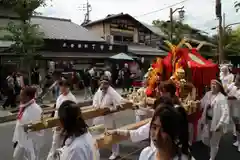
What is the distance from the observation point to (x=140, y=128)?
4062 millimetres

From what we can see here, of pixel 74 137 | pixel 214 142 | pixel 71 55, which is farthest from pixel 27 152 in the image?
pixel 71 55

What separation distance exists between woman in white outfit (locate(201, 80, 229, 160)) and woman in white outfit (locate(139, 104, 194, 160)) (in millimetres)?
4011

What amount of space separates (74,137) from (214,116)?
407cm

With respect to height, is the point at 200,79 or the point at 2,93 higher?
the point at 200,79

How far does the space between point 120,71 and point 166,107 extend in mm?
20663

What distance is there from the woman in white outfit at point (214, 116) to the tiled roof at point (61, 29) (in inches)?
637

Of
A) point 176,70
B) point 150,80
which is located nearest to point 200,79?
point 176,70

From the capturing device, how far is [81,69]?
22.9m

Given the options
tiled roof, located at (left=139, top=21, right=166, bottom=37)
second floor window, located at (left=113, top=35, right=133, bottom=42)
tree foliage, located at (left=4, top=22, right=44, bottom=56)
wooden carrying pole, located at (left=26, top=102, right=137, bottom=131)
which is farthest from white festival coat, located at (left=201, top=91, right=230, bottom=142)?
tiled roof, located at (left=139, top=21, right=166, bottom=37)

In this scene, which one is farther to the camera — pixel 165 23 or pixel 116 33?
pixel 165 23

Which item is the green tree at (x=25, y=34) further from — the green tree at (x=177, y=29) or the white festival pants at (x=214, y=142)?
the green tree at (x=177, y=29)


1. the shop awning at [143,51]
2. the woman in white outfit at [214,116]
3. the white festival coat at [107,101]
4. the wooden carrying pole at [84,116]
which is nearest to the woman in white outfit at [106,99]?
the white festival coat at [107,101]

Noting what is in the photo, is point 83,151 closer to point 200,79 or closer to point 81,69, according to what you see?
point 200,79

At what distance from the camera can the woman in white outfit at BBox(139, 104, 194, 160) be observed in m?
2.23
